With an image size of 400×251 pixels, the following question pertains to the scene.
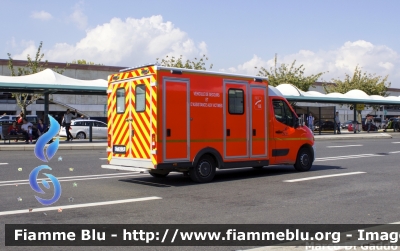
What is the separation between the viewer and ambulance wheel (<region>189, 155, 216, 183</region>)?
11898 mm

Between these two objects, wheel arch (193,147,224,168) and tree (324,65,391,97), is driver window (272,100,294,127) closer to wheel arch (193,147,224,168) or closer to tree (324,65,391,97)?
wheel arch (193,147,224,168)

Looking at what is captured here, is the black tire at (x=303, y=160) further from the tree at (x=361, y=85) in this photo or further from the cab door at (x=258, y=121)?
the tree at (x=361, y=85)

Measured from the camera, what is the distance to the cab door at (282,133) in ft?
45.0

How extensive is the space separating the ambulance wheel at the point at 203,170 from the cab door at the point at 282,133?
2.23m

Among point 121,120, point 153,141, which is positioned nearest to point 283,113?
point 153,141

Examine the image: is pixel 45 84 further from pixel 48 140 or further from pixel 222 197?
pixel 48 140

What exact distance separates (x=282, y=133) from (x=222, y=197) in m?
4.47

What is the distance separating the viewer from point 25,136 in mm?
26047

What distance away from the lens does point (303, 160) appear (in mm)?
14586

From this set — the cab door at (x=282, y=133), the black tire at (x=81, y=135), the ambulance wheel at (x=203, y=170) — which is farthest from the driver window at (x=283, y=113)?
the black tire at (x=81, y=135)

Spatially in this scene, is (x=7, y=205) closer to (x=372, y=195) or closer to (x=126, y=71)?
(x=126, y=71)

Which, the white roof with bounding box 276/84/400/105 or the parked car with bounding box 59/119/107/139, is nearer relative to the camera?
the parked car with bounding box 59/119/107/139

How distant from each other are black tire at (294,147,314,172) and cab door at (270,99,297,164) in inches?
10.0

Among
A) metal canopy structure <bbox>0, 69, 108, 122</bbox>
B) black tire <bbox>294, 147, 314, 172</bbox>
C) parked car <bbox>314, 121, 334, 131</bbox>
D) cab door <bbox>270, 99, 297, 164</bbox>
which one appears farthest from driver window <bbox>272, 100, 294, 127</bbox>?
parked car <bbox>314, 121, 334, 131</bbox>
